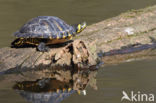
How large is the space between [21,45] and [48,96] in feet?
5.95

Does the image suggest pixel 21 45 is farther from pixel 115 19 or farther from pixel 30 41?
pixel 115 19

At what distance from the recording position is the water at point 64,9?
1248cm

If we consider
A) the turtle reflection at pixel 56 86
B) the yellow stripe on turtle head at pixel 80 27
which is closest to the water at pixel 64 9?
the yellow stripe on turtle head at pixel 80 27

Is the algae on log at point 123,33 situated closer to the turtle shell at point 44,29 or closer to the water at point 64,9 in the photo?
the turtle shell at point 44,29

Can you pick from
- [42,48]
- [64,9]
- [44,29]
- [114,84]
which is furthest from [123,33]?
[64,9]

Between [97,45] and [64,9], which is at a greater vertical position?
[64,9]

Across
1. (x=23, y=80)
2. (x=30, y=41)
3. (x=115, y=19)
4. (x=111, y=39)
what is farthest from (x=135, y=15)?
(x=23, y=80)

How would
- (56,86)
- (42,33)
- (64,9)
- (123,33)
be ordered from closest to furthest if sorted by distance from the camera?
(56,86)
(42,33)
(123,33)
(64,9)

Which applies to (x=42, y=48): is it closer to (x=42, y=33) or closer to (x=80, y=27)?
(x=42, y=33)

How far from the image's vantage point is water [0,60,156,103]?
574 cm

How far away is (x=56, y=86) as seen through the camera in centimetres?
649

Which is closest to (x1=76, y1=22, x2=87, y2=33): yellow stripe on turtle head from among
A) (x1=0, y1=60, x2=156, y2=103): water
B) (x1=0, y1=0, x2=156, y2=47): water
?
(x1=0, y1=60, x2=156, y2=103): water

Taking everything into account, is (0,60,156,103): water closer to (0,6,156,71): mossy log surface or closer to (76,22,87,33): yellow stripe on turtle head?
(0,6,156,71): mossy log surface

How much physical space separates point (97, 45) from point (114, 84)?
6.21 ft
